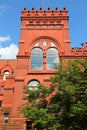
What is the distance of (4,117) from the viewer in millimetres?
33531

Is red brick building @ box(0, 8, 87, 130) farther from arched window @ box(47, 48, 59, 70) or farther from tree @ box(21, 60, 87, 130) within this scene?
tree @ box(21, 60, 87, 130)

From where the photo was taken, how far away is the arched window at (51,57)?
35656 millimetres

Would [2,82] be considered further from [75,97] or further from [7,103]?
[75,97]

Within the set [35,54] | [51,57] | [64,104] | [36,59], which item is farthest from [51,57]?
[64,104]

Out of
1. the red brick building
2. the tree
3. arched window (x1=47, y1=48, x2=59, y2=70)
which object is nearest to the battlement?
the red brick building

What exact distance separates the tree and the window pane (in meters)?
9.94

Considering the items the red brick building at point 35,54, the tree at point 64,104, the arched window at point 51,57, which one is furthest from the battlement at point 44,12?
the tree at point 64,104

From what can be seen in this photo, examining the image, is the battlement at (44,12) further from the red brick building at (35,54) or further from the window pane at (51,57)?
the window pane at (51,57)

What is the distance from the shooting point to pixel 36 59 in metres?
36.0

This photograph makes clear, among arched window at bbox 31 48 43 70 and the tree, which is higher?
arched window at bbox 31 48 43 70

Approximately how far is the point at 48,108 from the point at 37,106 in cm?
101

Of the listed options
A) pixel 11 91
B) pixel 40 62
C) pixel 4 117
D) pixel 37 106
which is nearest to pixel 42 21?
pixel 40 62

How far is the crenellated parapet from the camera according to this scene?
3809 centimetres

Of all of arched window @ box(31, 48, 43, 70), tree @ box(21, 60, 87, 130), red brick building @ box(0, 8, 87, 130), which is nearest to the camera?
tree @ box(21, 60, 87, 130)
